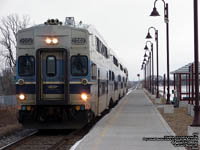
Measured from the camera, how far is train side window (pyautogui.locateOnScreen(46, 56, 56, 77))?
48.2ft

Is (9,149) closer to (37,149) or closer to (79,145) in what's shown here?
(37,149)

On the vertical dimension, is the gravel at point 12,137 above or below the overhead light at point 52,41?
below

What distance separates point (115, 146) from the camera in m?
11.3

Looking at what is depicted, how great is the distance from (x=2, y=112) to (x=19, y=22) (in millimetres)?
34086

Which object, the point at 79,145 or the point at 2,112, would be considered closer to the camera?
the point at 79,145

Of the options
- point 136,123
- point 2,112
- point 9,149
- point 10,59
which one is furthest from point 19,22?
point 9,149

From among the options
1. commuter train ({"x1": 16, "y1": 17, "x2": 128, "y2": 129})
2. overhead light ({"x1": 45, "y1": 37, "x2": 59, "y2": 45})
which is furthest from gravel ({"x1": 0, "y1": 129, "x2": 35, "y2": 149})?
overhead light ({"x1": 45, "y1": 37, "x2": 59, "y2": 45})

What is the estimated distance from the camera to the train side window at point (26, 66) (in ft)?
48.7

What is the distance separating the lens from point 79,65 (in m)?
14.8

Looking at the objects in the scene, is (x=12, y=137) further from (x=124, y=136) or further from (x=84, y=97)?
(x=124, y=136)

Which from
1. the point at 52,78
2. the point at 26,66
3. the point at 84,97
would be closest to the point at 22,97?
the point at 26,66

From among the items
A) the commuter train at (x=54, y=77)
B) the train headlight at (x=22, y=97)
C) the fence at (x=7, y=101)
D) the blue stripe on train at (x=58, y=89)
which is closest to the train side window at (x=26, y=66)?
the commuter train at (x=54, y=77)

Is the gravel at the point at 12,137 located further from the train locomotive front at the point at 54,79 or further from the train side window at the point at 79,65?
the train side window at the point at 79,65

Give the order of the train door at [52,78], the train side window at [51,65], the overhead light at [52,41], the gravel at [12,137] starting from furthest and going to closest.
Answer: the overhead light at [52,41]
the train side window at [51,65]
the train door at [52,78]
the gravel at [12,137]
